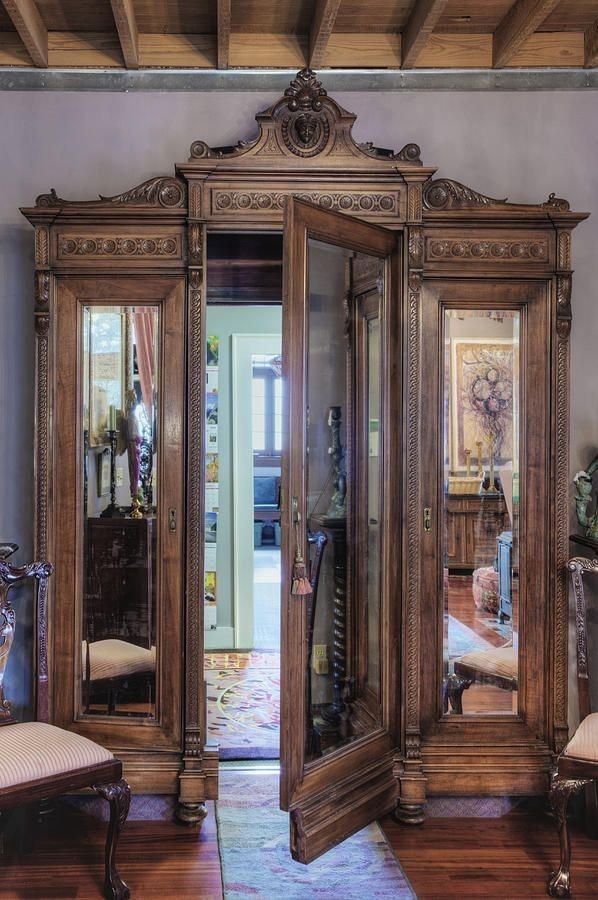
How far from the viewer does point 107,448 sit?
115 inches

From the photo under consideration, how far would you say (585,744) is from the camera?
252cm

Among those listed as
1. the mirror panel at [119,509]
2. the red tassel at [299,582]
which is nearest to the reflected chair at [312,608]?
the red tassel at [299,582]

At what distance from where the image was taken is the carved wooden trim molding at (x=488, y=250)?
297 cm

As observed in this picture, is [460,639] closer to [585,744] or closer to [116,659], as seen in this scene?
[585,744]

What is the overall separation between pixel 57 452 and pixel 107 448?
0.59 ft

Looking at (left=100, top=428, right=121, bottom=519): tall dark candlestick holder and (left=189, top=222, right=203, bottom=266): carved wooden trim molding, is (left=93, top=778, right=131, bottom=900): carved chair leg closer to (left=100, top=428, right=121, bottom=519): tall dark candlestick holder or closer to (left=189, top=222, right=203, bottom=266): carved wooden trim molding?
(left=100, top=428, right=121, bottom=519): tall dark candlestick holder

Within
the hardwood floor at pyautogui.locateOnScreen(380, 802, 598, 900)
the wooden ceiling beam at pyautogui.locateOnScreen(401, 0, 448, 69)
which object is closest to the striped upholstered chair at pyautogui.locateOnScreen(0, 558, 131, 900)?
the hardwood floor at pyautogui.locateOnScreen(380, 802, 598, 900)

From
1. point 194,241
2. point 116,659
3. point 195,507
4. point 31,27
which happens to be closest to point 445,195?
point 194,241

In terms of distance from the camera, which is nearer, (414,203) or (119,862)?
(119,862)

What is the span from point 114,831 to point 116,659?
0.64m

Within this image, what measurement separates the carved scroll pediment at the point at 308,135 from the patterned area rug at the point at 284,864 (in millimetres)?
2453

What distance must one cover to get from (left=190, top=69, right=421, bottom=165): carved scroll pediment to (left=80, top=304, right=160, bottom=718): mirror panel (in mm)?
730

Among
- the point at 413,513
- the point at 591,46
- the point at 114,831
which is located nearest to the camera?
the point at 114,831

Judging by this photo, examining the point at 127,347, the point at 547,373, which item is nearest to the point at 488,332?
the point at 547,373
